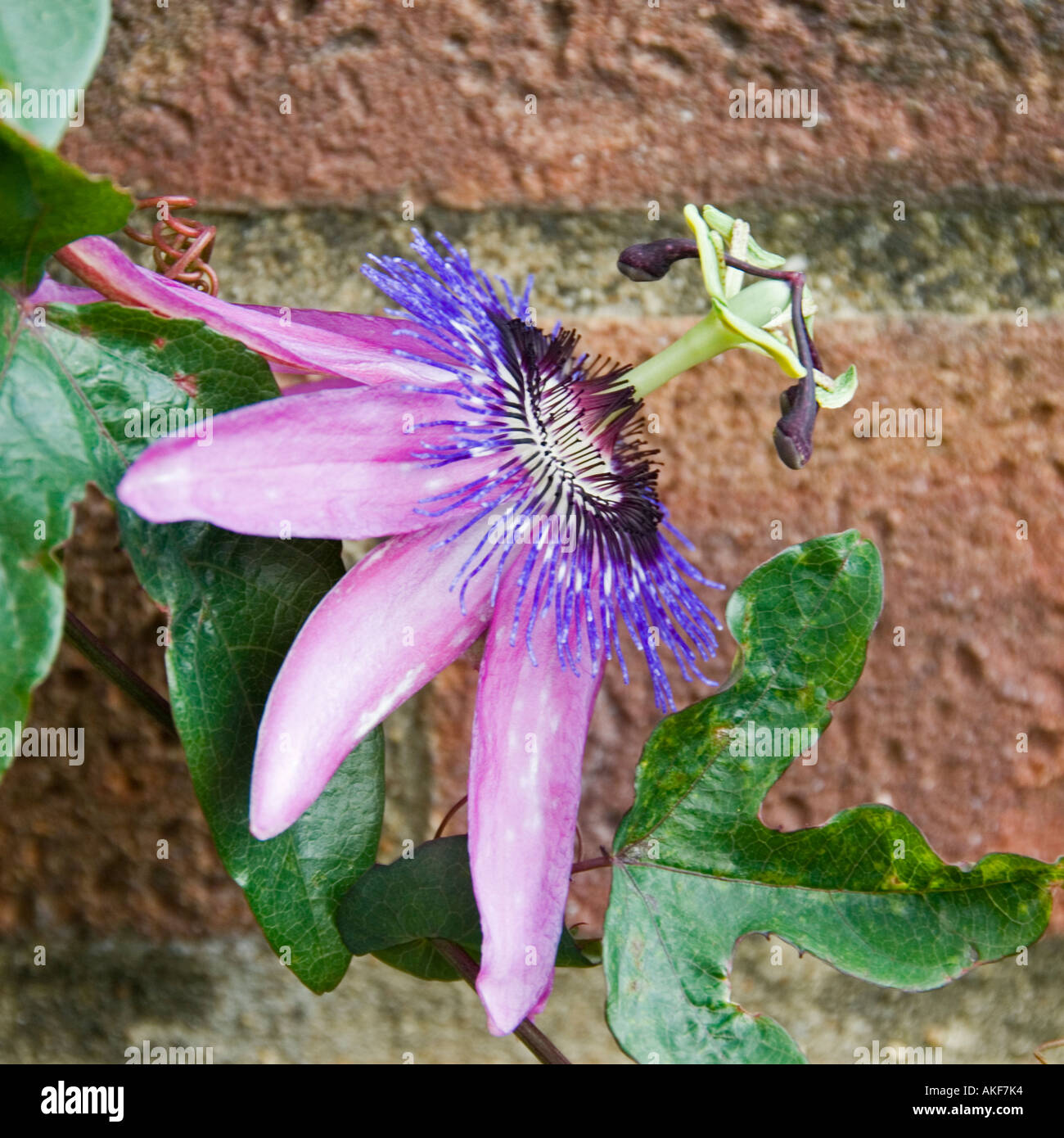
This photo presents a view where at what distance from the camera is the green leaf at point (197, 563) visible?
1.56 ft

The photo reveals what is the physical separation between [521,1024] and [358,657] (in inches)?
8.1

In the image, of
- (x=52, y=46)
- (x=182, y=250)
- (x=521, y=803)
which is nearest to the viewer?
(x=52, y=46)

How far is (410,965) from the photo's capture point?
2.04 ft

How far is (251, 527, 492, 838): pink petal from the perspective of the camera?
19.1 inches

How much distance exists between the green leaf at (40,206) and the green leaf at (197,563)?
19 millimetres

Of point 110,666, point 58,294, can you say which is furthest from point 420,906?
point 58,294

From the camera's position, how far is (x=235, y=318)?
517mm

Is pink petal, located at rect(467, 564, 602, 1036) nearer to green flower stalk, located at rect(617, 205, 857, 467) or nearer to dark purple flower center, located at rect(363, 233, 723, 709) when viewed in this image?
dark purple flower center, located at rect(363, 233, 723, 709)

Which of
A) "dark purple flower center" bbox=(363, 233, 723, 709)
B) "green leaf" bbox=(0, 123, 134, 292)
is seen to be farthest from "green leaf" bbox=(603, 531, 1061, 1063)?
"green leaf" bbox=(0, 123, 134, 292)

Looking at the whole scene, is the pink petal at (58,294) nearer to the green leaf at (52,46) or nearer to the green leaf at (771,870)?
the green leaf at (52,46)

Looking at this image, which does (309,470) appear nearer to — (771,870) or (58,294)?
(58,294)

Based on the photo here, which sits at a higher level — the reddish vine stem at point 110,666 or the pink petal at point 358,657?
the pink petal at point 358,657

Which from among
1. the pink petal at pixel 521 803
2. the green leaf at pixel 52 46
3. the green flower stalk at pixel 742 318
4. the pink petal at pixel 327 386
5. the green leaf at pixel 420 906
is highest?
the green leaf at pixel 52 46

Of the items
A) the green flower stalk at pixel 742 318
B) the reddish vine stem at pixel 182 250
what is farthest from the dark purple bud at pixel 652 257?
the reddish vine stem at pixel 182 250
